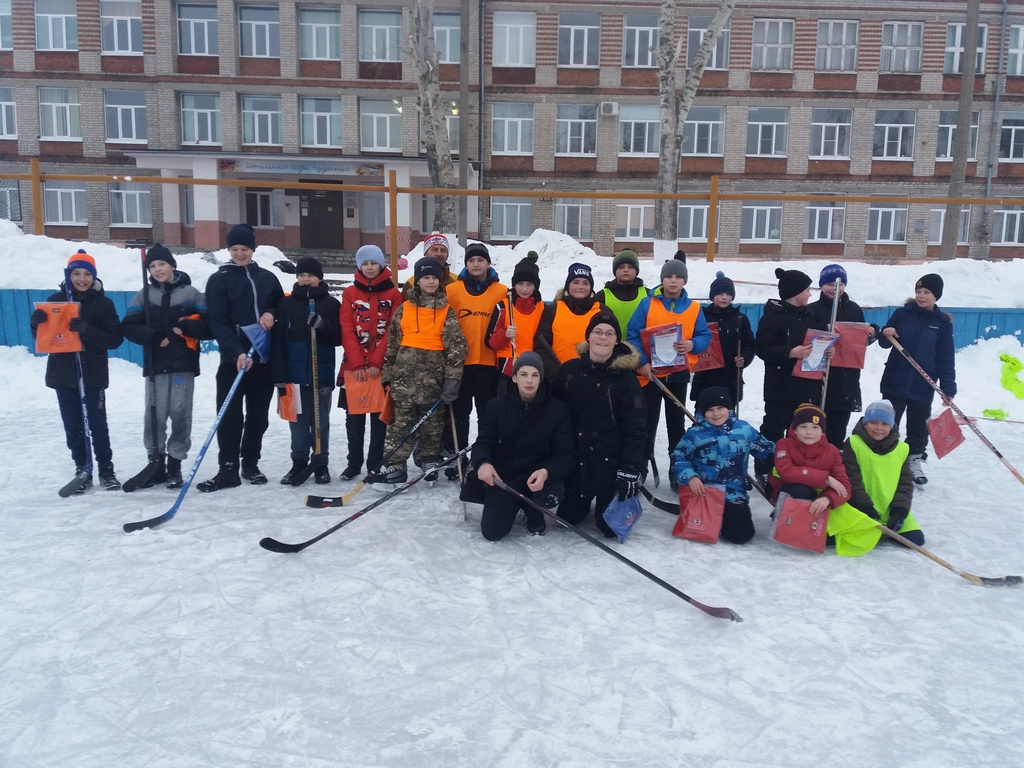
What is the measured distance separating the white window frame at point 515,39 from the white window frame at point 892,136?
1220 cm

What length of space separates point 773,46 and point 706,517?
85.3 feet

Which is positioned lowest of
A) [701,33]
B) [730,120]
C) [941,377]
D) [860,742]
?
[860,742]

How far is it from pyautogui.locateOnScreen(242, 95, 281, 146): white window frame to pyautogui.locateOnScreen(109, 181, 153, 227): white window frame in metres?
3.80

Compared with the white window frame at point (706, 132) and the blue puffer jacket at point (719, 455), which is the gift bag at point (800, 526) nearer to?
the blue puffer jacket at point (719, 455)

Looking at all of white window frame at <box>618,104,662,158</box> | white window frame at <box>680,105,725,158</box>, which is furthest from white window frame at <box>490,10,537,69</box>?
white window frame at <box>680,105,725,158</box>

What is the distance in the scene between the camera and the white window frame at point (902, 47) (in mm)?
26031

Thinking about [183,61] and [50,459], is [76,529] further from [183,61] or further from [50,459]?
[183,61]

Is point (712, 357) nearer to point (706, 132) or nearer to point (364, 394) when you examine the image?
point (364, 394)

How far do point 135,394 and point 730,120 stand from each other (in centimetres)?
2293

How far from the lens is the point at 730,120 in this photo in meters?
26.0

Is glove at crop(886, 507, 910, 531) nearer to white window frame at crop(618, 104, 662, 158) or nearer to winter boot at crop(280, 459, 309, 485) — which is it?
winter boot at crop(280, 459, 309, 485)

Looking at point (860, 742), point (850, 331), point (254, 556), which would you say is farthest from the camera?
point (850, 331)

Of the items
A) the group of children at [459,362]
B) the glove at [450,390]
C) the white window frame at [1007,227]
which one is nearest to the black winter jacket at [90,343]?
the group of children at [459,362]

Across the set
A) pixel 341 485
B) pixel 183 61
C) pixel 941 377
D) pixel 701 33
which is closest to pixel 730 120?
pixel 701 33
